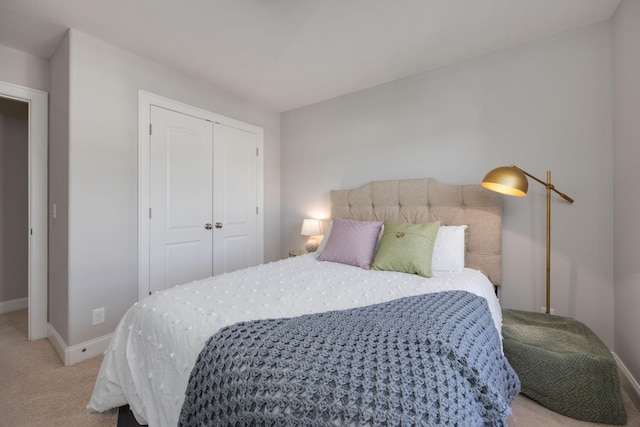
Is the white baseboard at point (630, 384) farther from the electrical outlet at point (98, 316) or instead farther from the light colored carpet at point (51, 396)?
the electrical outlet at point (98, 316)

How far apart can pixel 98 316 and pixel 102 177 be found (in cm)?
114

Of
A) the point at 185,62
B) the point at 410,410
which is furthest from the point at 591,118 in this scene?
the point at 185,62

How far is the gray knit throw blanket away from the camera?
0.68 metres

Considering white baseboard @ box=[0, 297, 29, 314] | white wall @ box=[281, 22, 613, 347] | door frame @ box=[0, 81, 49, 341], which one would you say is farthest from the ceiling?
white baseboard @ box=[0, 297, 29, 314]

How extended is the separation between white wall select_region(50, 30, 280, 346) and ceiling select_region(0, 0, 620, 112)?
0.63 ft

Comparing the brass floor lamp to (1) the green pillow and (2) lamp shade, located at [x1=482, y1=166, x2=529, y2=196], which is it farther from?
(1) the green pillow

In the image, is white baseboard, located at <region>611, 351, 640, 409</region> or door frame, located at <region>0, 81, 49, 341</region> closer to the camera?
white baseboard, located at <region>611, 351, 640, 409</region>

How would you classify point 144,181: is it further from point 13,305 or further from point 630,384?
point 630,384

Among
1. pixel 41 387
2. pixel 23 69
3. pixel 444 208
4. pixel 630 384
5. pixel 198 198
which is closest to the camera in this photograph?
pixel 630 384

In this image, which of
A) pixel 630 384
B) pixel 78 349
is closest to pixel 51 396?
pixel 78 349

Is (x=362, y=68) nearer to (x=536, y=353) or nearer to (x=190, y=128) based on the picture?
(x=190, y=128)

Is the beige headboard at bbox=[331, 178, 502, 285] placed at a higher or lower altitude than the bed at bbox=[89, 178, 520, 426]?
higher

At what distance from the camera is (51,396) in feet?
5.59

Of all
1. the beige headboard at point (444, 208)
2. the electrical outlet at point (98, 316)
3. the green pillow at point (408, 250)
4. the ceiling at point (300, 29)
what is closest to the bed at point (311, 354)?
the green pillow at point (408, 250)
